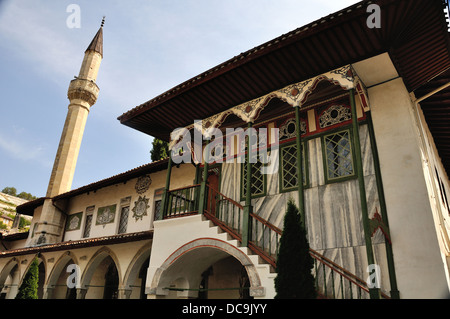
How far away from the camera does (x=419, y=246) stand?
→ 16.9ft

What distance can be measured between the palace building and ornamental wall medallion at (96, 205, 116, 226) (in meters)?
2.71

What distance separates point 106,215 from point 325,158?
8673mm

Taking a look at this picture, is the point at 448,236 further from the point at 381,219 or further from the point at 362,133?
the point at 362,133

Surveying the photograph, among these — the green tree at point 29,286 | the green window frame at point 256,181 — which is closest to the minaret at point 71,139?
the green tree at point 29,286

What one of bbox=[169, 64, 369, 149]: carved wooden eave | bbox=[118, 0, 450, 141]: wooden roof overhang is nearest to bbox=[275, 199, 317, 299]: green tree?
bbox=[169, 64, 369, 149]: carved wooden eave

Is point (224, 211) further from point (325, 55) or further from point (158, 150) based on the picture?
point (158, 150)

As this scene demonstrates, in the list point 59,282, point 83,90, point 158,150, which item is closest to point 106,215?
point 59,282

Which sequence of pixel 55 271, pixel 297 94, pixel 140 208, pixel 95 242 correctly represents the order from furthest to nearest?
1. pixel 55 271
2. pixel 140 208
3. pixel 95 242
4. pixel 297 94

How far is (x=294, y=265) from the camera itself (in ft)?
13.6

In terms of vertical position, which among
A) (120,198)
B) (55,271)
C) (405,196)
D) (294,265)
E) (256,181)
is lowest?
(294,265)

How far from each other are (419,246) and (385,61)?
3060 millimetres
